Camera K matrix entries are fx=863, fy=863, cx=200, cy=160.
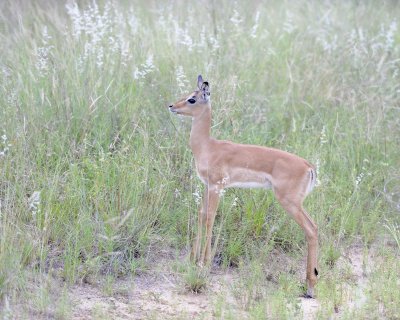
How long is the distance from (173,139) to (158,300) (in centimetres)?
177

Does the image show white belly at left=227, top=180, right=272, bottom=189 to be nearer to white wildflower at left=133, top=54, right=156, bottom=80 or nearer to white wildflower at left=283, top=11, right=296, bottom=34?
white wildflower at left=133, top=54, right=156, bottom=80

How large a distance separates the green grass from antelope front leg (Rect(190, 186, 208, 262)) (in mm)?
116

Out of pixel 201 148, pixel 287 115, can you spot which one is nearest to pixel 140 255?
pixel 201 148

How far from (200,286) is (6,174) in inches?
66.5

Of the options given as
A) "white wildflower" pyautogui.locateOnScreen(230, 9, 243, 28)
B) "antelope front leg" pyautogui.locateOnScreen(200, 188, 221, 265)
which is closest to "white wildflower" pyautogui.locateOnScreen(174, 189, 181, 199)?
"antelope front leg" pyautogui.locateOnScreen(200, 188, 221, 265)

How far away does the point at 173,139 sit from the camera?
688 centimetres

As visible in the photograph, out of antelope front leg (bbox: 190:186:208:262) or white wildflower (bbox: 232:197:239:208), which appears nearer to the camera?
white wildflower (bbox: 232:197:239:208)

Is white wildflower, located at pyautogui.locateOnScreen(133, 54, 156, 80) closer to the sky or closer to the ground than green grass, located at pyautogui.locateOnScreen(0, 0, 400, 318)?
closer to the sky

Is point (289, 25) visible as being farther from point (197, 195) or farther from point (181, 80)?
point (197, 195)

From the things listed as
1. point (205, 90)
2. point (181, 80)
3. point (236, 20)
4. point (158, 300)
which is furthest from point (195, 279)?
point (236, 20)

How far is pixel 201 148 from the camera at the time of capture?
6.12m

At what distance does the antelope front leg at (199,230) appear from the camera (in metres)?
5.93

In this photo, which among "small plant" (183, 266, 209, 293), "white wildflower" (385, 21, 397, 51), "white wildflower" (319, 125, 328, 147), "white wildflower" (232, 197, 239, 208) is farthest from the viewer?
"white wildflower" (385, 21, 397, 51)

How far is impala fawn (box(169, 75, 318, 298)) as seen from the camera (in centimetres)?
573
